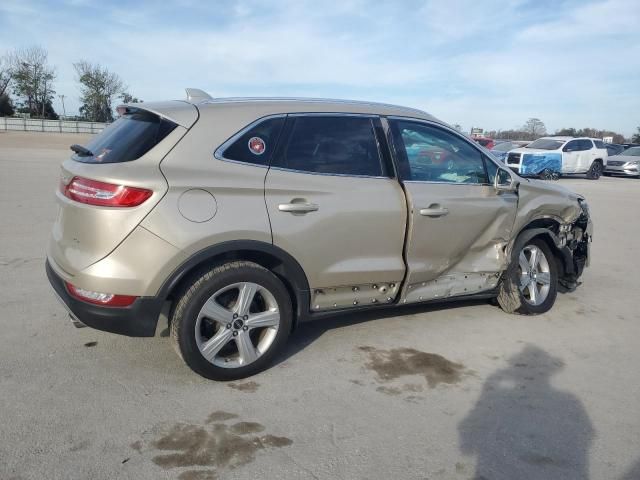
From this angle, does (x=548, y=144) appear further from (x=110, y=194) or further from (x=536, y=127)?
(x=536, y=127)

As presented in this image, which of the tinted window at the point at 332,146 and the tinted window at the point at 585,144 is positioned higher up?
the tinted window at the point at 585,144

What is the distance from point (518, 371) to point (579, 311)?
71.5 inches

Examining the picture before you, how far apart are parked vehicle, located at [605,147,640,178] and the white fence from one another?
148 ft

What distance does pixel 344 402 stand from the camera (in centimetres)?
338

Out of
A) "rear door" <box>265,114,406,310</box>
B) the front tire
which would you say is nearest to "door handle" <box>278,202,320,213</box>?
"rear door" <box>265,114,406,310</box>

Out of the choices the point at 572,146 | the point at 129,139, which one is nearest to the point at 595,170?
the point at 572,146

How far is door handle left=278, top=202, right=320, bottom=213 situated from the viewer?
355 centimetres

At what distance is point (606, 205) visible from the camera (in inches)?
556

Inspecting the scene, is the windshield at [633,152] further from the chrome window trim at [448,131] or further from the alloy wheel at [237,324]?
the alloy wheel at [237,324]

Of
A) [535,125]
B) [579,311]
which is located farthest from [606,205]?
[535,125]

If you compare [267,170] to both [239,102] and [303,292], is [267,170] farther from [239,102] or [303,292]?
[303,292]

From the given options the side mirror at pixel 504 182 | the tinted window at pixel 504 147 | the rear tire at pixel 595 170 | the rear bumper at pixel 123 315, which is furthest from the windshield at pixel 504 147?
the rear bumper at pixel 123 315

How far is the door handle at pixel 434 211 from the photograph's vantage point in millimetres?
4133

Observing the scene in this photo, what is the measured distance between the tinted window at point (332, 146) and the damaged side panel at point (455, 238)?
40 centimetres
